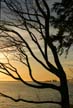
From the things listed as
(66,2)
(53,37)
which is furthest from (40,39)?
(66,2)

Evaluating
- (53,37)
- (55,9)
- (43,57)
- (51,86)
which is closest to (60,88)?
(51,86)

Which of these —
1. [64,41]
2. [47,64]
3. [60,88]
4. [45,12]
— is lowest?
[60,88]

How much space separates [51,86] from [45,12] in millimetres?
1764

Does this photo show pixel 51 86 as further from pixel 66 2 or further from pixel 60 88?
pixel 66 2

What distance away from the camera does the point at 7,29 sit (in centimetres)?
817

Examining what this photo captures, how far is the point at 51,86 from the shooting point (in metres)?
8.08

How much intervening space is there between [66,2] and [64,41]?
41.1 inches

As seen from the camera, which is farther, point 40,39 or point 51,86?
point 40,39

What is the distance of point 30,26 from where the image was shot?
844 cm

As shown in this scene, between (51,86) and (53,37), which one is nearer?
(51,86)

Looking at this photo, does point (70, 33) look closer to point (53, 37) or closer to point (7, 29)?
point (53, 37)

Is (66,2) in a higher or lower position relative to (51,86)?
higher

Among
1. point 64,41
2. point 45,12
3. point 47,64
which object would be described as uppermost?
point 45,12

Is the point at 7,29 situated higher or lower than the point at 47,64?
higher
